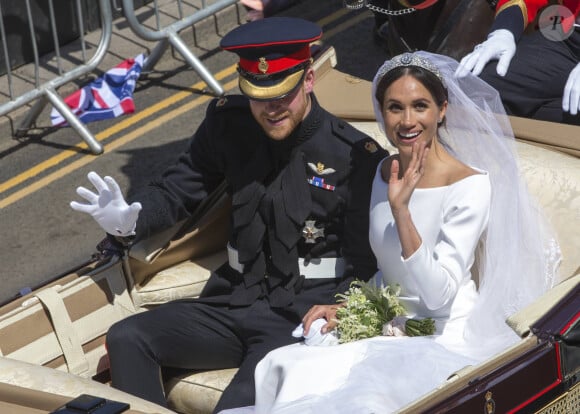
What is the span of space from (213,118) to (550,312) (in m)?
1.48

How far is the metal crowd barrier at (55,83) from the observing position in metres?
6.93

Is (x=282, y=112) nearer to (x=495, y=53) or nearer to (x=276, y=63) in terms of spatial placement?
(x=276, y=63)

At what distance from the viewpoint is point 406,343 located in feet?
11.9

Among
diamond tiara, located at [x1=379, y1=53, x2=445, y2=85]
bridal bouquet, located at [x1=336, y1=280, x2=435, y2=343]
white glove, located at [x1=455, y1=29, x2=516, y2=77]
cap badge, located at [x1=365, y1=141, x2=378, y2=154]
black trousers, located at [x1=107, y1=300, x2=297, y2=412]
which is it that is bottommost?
black trousers, located at [x1=107, y1=300, x2=297, y2=412]

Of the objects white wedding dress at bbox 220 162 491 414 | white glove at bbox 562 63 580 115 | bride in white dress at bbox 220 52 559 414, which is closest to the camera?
white wedding dress at bbox 220 162 491 414

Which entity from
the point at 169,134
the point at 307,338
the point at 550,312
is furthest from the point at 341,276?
the point at 169,134

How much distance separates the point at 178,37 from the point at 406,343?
4.44 m

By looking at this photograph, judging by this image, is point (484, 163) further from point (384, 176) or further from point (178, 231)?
point (178, 231)

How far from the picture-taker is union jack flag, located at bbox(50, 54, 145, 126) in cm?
734

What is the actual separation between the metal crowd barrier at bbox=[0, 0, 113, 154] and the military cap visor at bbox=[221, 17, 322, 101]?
3025 millimetres

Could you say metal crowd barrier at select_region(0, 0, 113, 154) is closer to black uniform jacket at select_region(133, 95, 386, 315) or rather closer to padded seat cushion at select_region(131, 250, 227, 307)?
padded seat cushion at select_region(131, 250, 227, 307)

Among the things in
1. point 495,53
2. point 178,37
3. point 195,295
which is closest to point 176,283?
point 195,295
